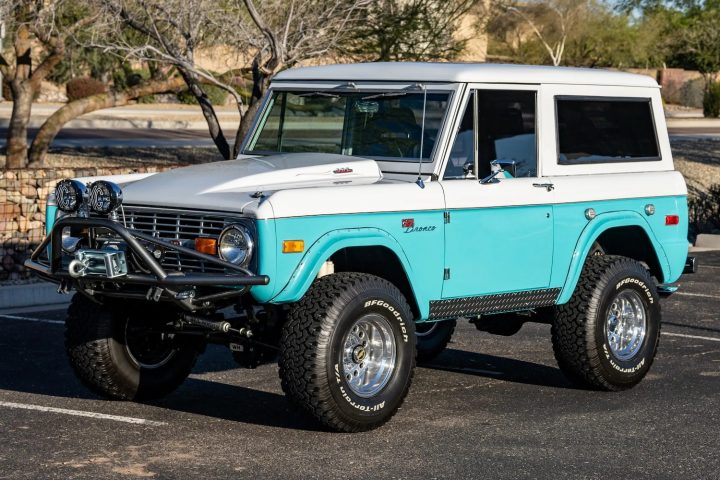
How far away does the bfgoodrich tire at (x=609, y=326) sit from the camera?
8750mm

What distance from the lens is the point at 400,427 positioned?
7762mm

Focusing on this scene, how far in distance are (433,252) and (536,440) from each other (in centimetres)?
128

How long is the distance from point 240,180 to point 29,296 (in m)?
5.80

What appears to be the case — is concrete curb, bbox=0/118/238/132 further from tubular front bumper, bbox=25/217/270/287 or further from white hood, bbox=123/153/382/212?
tubular front bumper, bbox=25/217/270/287

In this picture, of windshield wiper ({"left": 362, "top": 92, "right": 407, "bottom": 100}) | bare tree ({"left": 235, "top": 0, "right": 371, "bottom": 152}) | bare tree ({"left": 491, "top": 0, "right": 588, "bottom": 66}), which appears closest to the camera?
windshield wiper ({"left": 362, "top": 92, "right": 407, "bottom": 100})

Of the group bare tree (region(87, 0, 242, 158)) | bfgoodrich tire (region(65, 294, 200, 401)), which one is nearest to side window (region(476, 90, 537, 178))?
bfgoodrich tire (region(65, 294, 200, 401))

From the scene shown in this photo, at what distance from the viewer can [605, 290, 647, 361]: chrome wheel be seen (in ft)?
29.6

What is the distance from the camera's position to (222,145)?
709 inches

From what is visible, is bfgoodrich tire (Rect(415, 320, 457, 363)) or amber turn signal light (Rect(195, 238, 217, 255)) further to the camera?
bfgoodrich tire (Rect(415, 320, 457, 363))

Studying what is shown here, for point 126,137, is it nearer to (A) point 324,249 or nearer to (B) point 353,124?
(B) point 353,124

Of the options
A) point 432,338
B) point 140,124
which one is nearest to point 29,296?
point 432,338

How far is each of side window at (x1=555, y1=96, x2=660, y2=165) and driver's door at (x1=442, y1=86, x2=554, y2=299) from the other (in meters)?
0.33

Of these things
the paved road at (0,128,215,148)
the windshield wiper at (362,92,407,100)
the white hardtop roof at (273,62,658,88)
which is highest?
Answer: the white hardtop roof at (273,62,658,88)

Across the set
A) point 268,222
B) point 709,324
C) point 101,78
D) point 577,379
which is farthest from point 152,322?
point 101,78
